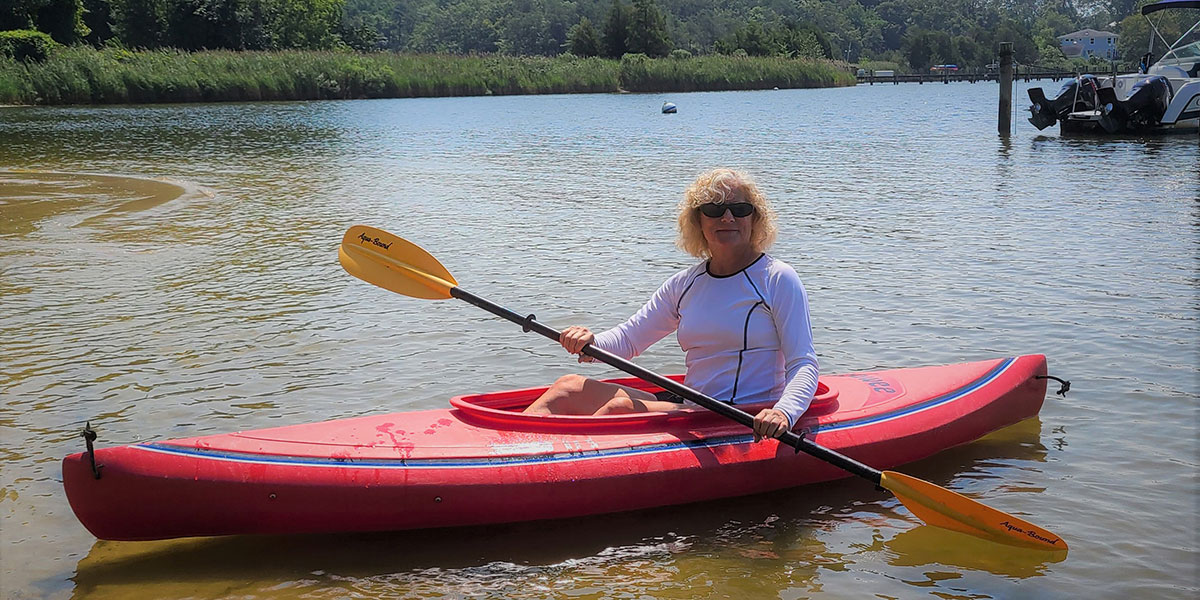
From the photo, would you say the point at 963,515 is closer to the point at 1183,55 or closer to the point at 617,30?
the point at 1183,55

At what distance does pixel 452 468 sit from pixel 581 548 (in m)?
0.53

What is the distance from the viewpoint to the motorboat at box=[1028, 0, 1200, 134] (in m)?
18.5

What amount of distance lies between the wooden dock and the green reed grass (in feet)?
62.3

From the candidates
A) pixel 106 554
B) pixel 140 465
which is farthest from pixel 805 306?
pixel 106 554

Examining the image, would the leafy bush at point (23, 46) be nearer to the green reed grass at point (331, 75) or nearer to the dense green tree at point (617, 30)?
the green reed grass at point (331, 75)

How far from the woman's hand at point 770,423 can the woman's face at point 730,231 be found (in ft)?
1.89

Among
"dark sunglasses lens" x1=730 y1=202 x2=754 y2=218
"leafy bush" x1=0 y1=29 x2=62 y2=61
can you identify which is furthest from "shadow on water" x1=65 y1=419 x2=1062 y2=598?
"leafy bush" x1=0 y1=29 x2=62 y2=61

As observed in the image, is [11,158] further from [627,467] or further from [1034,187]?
[627,467]

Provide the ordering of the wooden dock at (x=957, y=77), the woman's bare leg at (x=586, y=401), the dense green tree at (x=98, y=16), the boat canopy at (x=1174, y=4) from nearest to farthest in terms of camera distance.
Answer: the woman's bare leg at (x=586, y=401), the boat canopy at (x=1174, y=4), the dense green tree at (x=98, y=16), the wooden dock at (x=957, y=77)

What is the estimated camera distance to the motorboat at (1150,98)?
1847 cm

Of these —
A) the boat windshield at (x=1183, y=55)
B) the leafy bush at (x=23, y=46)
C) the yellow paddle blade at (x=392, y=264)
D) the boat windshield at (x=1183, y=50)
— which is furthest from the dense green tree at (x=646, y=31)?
the yellow paddle blade at (x=392, y=264)

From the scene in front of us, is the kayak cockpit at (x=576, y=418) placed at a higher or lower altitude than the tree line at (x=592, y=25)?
lower

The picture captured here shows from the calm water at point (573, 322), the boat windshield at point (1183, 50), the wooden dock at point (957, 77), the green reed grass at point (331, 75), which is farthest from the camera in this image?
the wooden dock at point (957, 77)

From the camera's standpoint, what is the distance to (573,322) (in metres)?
6.64
